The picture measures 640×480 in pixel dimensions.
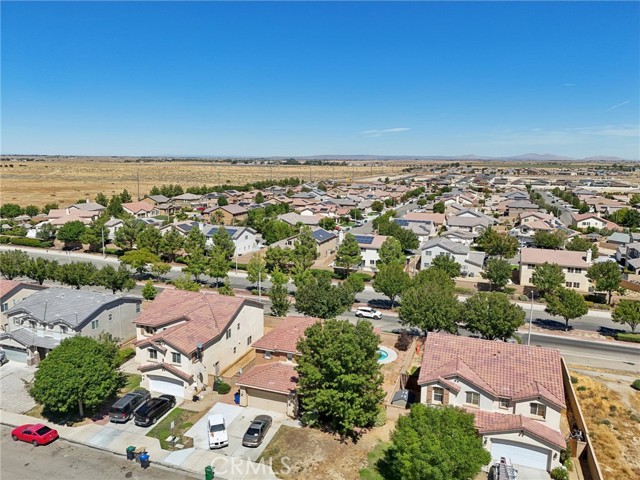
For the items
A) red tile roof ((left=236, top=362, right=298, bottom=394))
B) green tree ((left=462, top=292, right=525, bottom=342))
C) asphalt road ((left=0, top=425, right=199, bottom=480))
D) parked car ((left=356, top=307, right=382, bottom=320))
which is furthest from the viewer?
parked car ((left=356, top=307, right=382, bottom=320))

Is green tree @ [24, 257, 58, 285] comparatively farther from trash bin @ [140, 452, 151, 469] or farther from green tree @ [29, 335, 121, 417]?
trash bin @ [140, 452, 151, 469]

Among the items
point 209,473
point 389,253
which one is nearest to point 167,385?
point 209,473

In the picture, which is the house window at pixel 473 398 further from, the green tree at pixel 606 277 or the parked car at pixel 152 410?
the green tree at pixel 606 277

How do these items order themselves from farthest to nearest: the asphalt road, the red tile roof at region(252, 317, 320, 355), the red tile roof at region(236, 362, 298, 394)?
the red tile roof at region(252, 317, 320, 355)
the red tile roof at region(236, 362, 298, 394)
the asphalt road

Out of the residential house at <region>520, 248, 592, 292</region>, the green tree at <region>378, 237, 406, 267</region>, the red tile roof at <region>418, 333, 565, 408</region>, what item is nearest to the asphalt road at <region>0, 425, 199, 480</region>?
the red tile roof at <region>418, 333, 565, 408</region>

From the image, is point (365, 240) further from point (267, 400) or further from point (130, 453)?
point (130, 453)

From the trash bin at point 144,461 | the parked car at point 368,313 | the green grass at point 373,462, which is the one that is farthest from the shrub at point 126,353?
the parked car at point 368,313
